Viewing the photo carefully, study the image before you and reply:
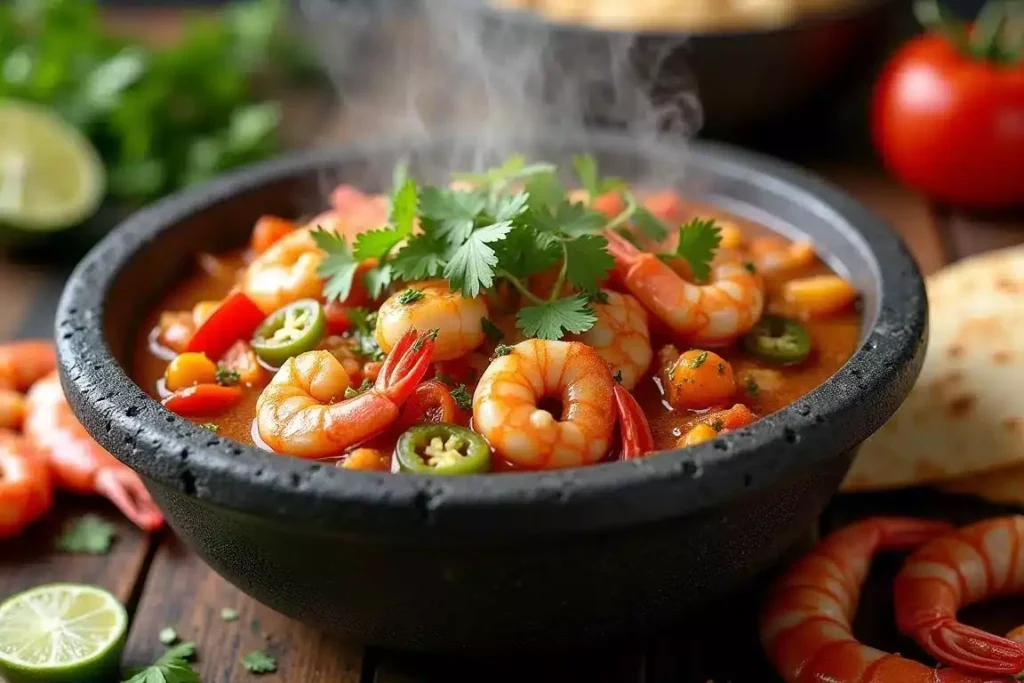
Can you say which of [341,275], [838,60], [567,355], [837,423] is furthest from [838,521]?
[838,60]

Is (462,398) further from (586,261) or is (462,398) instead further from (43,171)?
(43,171)

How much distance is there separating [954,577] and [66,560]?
253cm

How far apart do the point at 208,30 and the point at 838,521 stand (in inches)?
167

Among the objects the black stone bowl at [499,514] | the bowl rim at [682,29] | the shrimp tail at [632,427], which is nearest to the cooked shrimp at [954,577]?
the black stone bowl at [499,514]

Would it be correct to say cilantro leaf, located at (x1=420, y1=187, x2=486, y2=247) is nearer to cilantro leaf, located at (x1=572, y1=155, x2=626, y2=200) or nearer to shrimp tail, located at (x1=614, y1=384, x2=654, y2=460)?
cilantro leaf, located at (x1=572, y1=155, x2=626, y2=200)

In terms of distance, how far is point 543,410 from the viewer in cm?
292

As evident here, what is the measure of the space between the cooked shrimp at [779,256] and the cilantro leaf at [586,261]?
0.91 m

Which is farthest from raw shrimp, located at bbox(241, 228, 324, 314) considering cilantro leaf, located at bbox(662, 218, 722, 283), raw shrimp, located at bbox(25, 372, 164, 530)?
cilantro leaf, located at bbox(662, 218, 722, 283)

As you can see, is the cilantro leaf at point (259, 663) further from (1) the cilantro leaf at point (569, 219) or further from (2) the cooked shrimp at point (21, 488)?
(1) the cilantro leaf at point (569, 219)

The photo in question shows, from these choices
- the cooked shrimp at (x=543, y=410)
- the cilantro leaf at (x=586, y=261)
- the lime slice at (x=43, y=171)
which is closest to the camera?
the cooked shrimp at (x=543, y=410)

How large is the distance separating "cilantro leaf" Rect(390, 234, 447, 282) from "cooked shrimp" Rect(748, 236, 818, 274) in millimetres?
1177

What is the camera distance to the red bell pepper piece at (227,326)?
3469 mm

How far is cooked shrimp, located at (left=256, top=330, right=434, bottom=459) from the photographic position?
291 cm

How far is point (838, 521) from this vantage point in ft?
12.5
